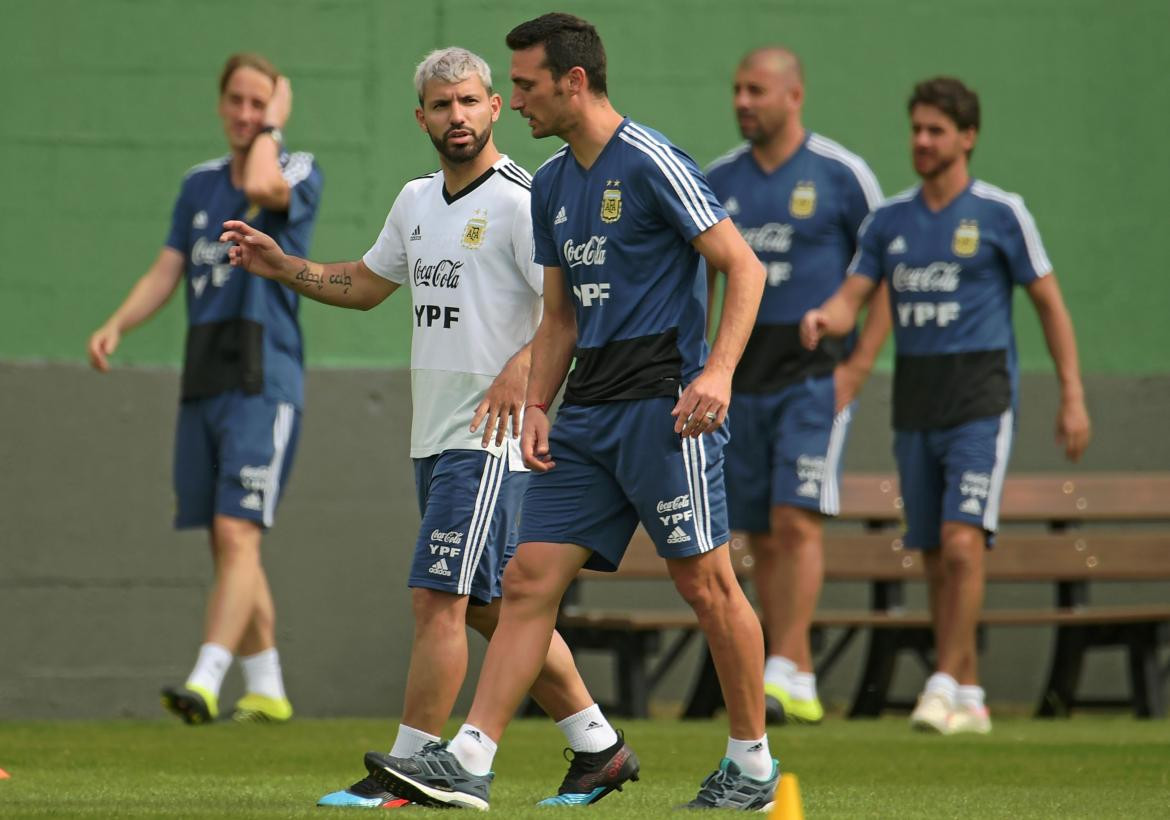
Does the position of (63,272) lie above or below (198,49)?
below

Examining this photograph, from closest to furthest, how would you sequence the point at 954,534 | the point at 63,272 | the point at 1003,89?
the point at 954,534
the point at 63,272
the point at 1003,89

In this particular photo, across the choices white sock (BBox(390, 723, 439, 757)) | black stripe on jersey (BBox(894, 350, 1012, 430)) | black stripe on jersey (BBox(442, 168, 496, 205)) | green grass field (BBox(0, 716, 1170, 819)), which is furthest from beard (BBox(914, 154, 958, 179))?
white sock (BBox(390, 723, 439, 757))

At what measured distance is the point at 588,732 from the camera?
236 inches

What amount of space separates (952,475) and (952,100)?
169 cm

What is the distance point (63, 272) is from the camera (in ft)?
33.4

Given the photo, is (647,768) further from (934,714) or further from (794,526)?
(794,526)

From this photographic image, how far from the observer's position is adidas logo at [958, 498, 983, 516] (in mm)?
8891

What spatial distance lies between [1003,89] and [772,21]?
4.34 ft

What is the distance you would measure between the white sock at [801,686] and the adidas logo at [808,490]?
→ 31.5 inches

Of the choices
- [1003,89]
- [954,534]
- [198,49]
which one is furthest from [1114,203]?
[198,49]

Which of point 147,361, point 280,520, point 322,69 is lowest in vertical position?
point 280,520

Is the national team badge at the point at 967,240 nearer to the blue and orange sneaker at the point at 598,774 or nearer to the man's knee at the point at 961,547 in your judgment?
the man's knee at the point at 961,547

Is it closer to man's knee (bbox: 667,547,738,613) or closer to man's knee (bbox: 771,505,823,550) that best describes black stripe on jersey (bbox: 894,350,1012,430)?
man's knee (bbox: 771,505,823,550)

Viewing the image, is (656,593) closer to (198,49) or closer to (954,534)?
(954,534)
